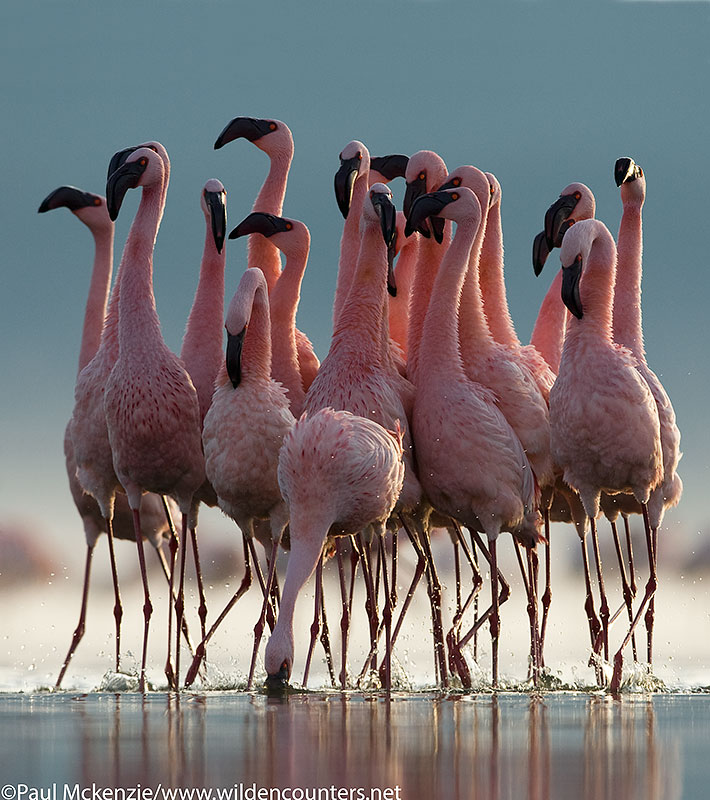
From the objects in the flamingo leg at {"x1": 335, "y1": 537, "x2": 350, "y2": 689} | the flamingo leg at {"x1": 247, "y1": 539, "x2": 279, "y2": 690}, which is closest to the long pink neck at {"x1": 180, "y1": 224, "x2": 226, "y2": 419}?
the flamingo leg at {"x1": 247, "y1": 539, "x2": 279, "y2": 690}

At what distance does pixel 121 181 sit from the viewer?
11.1m

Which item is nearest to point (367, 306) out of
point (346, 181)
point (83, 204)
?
point (346, 181)

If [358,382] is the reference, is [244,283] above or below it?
above

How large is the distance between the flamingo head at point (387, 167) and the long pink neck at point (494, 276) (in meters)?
1.06

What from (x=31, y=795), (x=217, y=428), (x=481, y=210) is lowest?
(x=31, y=795)

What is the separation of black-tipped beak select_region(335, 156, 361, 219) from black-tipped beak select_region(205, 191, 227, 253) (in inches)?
34.6

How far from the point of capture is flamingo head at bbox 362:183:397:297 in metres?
10.3

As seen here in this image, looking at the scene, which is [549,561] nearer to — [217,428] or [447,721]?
[217,428]

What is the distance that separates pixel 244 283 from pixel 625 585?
3.60 metres

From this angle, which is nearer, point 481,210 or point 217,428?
point 217,428

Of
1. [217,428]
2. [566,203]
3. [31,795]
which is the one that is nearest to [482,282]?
[566,203]

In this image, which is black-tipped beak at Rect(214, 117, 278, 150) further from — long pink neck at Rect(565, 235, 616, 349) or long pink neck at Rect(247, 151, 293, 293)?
long pink neck at Rect(565, 235, 616, 349)

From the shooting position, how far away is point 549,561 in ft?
40.3

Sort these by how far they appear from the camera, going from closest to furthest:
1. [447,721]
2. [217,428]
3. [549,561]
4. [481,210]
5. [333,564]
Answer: [447,721] → [217,428] → [481,210] → [549,561] → [333,564]
